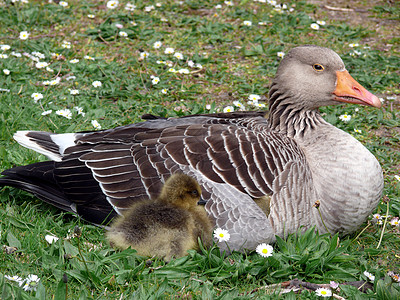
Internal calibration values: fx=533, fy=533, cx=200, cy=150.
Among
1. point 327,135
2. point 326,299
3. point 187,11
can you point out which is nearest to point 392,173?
point 327,135

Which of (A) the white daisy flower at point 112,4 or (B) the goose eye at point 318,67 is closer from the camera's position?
(B) the goose eye at point 318,67

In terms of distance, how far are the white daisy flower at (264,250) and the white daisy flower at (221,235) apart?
0.85 ft

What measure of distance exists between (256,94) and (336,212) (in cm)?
285

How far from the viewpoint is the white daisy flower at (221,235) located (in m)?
4.04

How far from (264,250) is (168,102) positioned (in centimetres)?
313

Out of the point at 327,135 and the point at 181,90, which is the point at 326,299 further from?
the point at 181,90

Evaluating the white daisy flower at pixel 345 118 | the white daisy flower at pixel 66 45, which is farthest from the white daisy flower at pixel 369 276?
the white daisy flower at pixel 66 45

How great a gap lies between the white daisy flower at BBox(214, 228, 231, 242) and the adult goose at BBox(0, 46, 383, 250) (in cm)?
4

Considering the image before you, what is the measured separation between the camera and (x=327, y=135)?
4.72m

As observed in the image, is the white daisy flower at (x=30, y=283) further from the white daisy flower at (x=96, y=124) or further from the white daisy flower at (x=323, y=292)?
the white daisy flower at (x=96, y=124)

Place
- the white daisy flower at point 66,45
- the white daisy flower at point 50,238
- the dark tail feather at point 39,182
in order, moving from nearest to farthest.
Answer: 1. the white daisy flower at point 50,238
2. the dark tail feather at point 39,182
3. the white daisy flower at point 66,45

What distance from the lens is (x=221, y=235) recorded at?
406cm

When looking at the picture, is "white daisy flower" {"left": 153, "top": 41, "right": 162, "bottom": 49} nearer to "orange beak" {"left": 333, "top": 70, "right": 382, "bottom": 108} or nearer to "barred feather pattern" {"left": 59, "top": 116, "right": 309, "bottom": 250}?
"barred feather pattern" {"left": 59, "top": 116, "right": 309, "bottom": 250}

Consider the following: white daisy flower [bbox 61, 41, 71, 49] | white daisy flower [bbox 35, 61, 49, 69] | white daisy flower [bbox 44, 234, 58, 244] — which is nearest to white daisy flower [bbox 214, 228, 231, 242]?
white daisy flower [bbox 44, 234, 58, 244]
